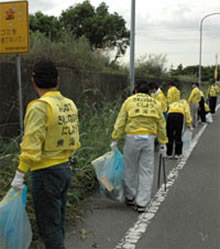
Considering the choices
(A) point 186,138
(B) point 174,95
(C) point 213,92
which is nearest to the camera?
(A) point 186,138

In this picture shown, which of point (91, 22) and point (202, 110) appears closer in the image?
point (202, 110)

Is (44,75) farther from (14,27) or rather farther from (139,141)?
(14,27)

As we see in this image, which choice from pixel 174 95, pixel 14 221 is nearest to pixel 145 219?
pixel 14 221

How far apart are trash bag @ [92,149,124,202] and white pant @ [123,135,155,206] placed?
0.09m

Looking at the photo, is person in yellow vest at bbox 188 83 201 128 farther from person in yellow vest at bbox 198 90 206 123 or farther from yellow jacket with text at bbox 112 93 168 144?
yellow jacket with text at bbox 112 93 168 144

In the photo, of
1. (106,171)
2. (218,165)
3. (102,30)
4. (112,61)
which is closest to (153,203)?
(106,171)

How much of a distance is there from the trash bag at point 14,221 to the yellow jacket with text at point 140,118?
2.29 m

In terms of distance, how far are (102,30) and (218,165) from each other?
97.5ft

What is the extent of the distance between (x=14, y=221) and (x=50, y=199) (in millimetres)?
354

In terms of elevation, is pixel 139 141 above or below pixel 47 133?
below

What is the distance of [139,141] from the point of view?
4.94 m

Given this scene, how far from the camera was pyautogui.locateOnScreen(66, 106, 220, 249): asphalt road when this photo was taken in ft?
12.9

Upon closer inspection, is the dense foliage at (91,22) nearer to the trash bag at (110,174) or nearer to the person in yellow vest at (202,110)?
the person in yellow vest at (202,110)

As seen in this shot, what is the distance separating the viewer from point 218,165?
775cm
